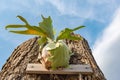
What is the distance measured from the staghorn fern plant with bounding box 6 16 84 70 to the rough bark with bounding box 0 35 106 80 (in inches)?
5.2

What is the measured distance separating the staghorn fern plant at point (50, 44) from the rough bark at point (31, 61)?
13 centimetres

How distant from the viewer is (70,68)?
A: 482 cm

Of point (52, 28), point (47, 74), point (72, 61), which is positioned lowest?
point (47, 74)

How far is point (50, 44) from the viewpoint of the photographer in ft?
16.0

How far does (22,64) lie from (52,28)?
0.59 meters

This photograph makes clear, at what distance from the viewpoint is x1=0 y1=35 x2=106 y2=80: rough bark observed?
186 inches

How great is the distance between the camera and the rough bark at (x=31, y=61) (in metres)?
4.73

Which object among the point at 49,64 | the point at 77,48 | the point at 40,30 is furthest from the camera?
the point at 77,48

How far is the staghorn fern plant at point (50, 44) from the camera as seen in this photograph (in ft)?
15.5

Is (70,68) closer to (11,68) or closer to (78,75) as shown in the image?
(78,75)

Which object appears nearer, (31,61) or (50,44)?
(50,44)

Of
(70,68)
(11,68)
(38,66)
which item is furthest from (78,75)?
(11,68)

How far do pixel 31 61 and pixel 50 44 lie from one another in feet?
1.20

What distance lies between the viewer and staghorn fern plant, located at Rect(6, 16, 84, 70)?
186 inches
